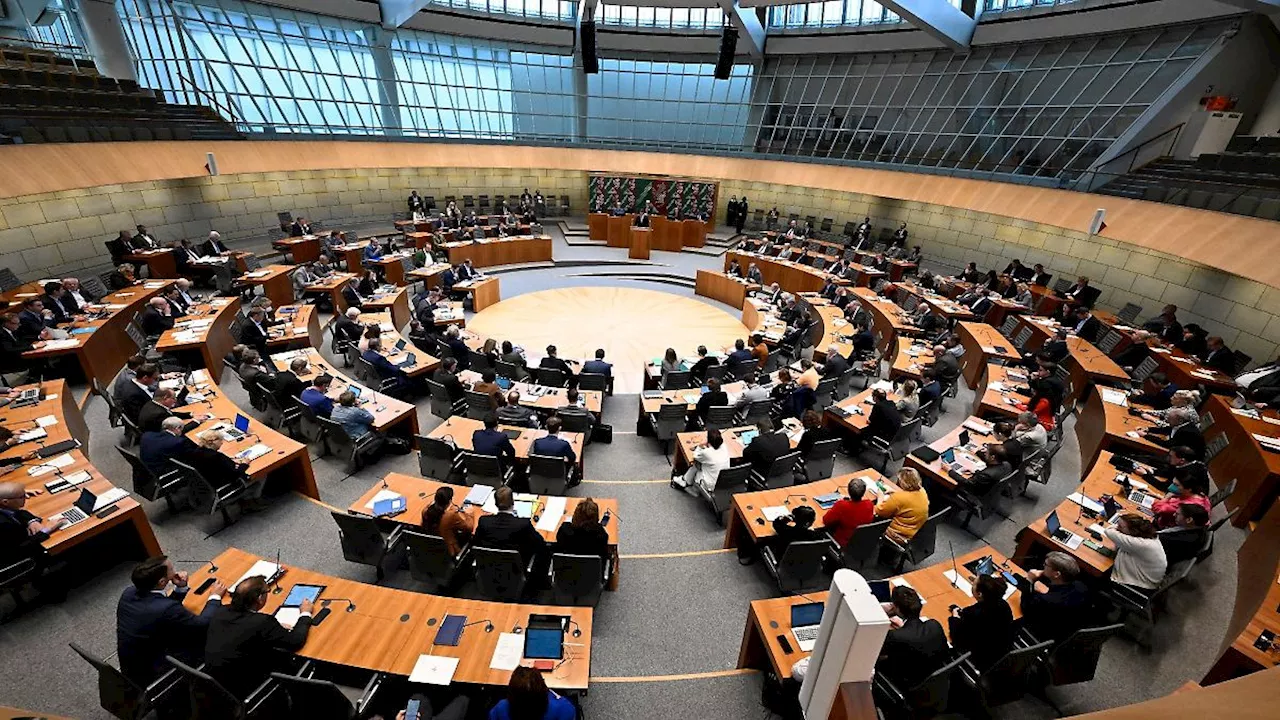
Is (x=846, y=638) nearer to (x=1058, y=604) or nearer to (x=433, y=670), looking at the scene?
(x=433, y=670)

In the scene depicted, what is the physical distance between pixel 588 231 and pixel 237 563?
22.8 metres

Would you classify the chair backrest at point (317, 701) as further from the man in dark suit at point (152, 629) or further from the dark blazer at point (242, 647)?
the man in dark suit at point (152, 629)

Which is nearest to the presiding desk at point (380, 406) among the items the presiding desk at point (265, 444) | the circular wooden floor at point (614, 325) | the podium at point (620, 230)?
the presiding desk at point (265, 444)

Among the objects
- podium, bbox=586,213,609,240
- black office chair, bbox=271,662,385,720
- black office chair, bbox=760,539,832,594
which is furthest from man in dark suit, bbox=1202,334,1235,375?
podium, bbox=586,213,609,240

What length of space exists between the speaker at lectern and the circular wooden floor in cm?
961

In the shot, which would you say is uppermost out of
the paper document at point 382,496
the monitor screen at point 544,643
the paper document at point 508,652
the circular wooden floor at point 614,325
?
the monitor screen at point 544,643

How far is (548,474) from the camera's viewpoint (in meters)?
7.55

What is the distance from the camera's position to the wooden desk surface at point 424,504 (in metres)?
6.28

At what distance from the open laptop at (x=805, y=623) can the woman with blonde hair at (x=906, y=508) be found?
70.4 inches

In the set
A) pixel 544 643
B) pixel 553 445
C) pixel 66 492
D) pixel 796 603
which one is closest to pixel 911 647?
pixel 796 603

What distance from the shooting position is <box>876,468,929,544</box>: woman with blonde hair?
6.26 meters

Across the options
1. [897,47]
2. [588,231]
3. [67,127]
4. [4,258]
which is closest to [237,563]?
[4,258]

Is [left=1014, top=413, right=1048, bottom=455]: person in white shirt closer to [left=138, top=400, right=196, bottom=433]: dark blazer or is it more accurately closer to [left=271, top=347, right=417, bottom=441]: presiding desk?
[left=271, top=347, right=417, bottom=441]: presiding desk

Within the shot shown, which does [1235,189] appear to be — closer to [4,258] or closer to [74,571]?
[74,571]
